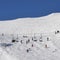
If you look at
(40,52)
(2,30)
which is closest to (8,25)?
(2,30)

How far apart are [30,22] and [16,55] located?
24500 millimetres

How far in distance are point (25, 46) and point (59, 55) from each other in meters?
4.07

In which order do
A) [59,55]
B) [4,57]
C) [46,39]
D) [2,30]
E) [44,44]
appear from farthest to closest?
1. [2,30]
2. [46,39]
3. [44,44]
4. [59,55]
5. [4,57]

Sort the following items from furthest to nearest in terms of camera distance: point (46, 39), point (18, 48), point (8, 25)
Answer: point (8, 25), point (46, 39), point (18, 48)

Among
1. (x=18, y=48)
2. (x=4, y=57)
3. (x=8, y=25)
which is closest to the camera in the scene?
(x=4, y=57)

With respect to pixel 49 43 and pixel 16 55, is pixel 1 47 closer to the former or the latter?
pixel 16 55

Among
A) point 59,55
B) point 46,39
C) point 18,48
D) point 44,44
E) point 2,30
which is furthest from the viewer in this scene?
point 2,30

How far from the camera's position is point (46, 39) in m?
28.5

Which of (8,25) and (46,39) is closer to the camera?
(46,39)

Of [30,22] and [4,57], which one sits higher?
[30,22]

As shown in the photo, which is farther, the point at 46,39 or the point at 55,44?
the point at 46,39

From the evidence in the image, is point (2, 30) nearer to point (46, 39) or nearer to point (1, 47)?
point (46, 39)

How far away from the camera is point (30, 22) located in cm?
4506

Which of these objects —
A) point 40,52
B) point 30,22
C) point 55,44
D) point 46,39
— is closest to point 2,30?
point 30,22
